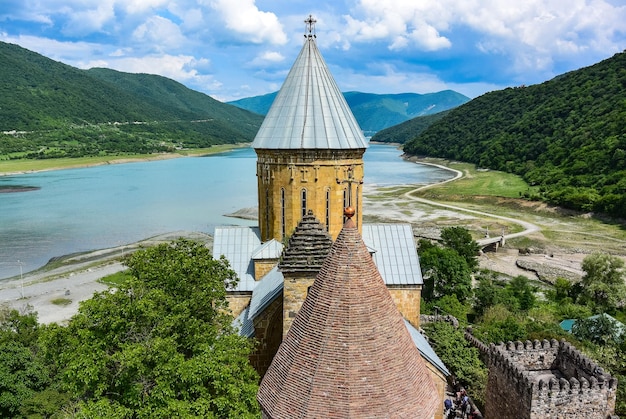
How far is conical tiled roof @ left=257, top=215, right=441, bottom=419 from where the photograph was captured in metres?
6.06

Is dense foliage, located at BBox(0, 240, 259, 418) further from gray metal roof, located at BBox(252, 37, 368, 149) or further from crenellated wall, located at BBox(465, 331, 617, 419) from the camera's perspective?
crenellated wall, located at BBox(465, 331, 617, 419)

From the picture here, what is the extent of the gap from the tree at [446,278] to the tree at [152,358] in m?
17.5

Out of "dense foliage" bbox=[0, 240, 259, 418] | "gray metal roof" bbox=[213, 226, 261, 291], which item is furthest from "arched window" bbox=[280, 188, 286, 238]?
"dense foliage" bbox=[0, 240, 259, 418]

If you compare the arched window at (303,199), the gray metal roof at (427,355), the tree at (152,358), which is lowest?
the gray metal roof at (427,355)

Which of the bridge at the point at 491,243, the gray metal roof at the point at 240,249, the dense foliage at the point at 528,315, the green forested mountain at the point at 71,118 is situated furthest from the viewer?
the green forested mountain at the point at 71,118

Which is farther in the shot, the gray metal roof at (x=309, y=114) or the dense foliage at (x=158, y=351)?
the gray metal roof at (x=309, y=114)

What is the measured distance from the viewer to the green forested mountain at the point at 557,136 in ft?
182

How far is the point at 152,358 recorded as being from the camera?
28.2 ft

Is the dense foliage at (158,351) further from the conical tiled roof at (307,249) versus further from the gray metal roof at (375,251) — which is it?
the gray metal roof at (375,251)

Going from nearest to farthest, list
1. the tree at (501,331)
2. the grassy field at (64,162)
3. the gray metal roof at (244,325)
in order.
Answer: the gray metal roof at (244,325), the tree at (501,331), the grassy field at (64,162)

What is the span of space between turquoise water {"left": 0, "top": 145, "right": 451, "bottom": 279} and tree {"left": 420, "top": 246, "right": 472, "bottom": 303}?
24071 mm

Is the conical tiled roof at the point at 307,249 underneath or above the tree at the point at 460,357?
above

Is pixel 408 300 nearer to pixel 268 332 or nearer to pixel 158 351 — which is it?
pixel 268 332

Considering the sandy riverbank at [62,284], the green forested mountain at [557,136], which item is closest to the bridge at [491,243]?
the green forested mountain at [557,136]
